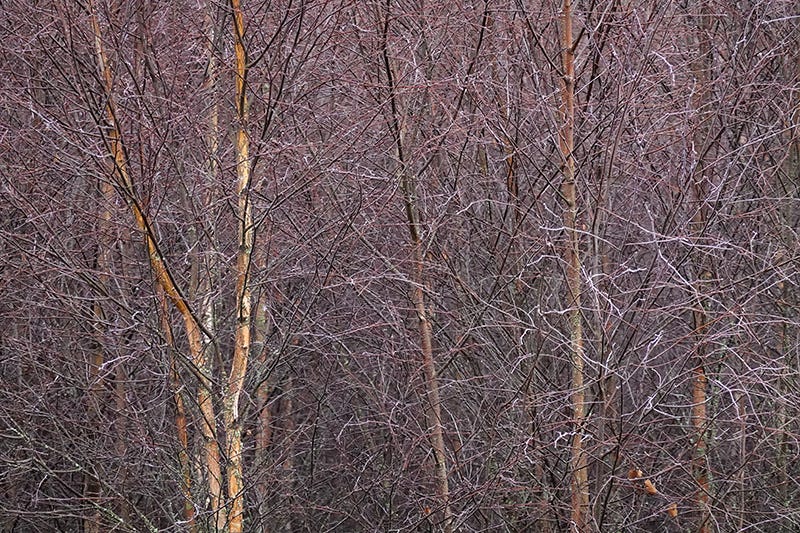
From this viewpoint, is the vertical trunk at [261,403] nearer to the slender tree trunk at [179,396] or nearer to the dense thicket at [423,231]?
the dense thicket at [423,231]

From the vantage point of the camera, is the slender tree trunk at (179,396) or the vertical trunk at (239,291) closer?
the vertical trunk at (239,291)

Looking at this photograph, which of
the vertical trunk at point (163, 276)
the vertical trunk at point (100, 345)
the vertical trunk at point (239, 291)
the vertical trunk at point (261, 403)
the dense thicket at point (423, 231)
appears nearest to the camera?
the vertical trunk at point (163, 276)

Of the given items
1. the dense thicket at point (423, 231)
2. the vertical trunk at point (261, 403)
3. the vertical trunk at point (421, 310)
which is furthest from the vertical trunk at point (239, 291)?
the vertical trunk at point (421, 310)

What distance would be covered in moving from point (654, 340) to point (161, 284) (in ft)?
8.89

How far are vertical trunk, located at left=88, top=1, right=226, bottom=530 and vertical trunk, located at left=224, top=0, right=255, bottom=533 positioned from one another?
0.10 m

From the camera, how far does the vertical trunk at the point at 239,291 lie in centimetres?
472

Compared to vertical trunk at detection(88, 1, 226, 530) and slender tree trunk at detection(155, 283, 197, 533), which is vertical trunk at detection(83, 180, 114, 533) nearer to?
slender tree trunk at detection(155, 283, 197, 533)

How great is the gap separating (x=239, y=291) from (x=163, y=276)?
1.38 ft

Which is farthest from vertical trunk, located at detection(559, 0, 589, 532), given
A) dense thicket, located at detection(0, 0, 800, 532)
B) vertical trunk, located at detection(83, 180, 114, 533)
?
vertical trunk, located at detection(83, 180, 114, 533)

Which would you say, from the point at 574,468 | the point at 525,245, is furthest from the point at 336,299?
the point at 574,468

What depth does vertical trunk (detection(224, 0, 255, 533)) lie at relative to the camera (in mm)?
4723

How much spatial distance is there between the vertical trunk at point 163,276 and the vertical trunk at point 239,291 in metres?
0.10

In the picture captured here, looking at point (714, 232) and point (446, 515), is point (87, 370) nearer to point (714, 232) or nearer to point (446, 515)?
point (446, 515)

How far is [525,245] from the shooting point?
20.9 ft
